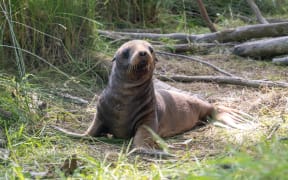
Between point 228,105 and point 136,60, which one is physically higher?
point 136,60

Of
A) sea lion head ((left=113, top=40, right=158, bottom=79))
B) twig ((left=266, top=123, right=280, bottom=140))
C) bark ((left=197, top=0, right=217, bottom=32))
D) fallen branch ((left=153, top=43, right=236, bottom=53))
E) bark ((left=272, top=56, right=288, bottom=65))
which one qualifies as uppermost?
sea lion head ((left=113, top=40, right=158, bottom=79))

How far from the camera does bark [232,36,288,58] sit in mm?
7895

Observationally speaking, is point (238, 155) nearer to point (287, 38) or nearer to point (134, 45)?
point (134, 45)

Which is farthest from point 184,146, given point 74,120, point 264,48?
point 264,48

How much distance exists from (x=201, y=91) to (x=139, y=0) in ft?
10.0

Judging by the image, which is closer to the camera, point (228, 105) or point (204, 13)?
point (228, 105)

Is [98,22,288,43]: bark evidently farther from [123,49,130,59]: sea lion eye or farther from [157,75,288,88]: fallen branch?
[123,49,130,59]: sea lion eye

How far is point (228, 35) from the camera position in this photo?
342 inches

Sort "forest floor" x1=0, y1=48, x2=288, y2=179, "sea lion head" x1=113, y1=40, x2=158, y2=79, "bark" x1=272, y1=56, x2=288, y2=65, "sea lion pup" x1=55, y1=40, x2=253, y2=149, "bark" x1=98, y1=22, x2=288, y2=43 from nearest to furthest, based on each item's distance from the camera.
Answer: "forest floor" x1=0, y1=48, x2=288, y2=179 < "sea lion head" x1=113, y1=40, x2=158, y2=79 < "sea lion pup" x1=55, y1=40, x2=253, y2=149 < "bark" x1=272, y1=56, x2=288, y2=65 < "bark" x1=98, y1=22, x2=288, y2=43

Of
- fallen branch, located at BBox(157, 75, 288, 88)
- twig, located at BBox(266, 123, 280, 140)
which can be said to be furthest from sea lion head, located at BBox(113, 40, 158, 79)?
fallen branch, located at BBox(157, 75, 288, 88)

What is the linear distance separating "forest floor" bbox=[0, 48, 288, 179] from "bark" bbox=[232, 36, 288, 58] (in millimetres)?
317

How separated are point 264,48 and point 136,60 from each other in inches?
138

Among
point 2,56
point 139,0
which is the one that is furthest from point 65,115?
point 139,0

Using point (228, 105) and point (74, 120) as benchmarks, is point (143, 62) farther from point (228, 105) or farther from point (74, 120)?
point (228, 105)
